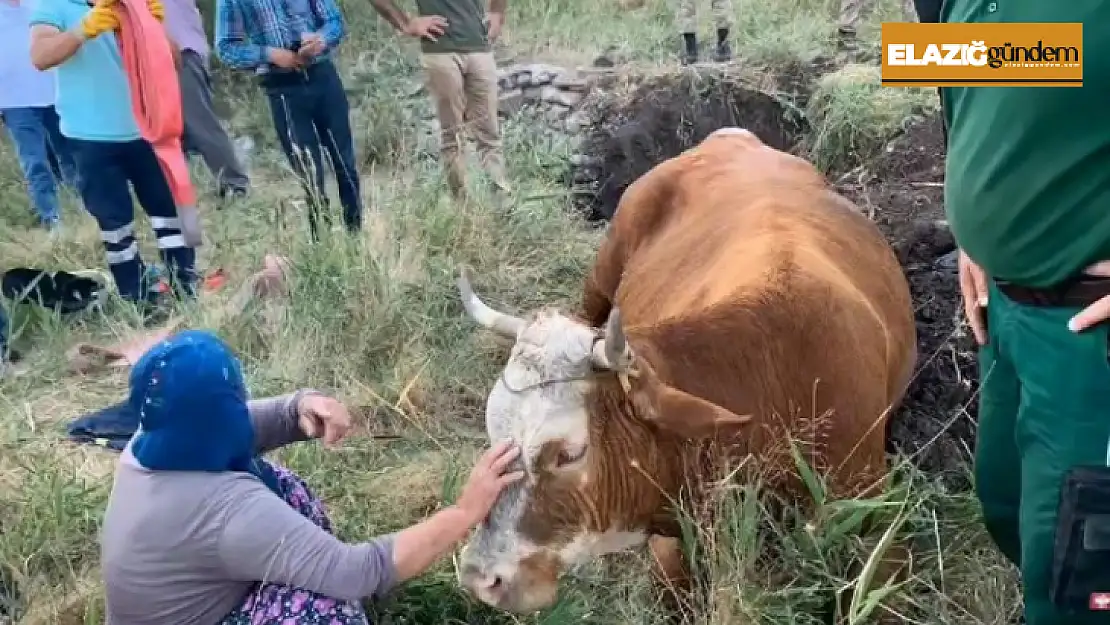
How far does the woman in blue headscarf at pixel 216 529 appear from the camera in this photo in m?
2.55

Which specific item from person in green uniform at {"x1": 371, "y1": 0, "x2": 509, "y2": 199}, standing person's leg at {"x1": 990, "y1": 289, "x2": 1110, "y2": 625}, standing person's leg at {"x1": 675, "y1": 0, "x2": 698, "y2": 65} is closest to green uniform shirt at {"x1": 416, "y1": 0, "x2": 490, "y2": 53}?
person in green uniform at {"x1": 371, "y1": 0, "x2": 509, "y2": 199}

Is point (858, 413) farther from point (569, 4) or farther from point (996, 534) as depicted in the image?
point (569, 4)

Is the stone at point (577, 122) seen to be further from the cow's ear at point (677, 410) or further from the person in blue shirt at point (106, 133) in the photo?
the cow's ear at point (677, 410)

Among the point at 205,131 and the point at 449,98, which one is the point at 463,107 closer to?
the point at 449,98

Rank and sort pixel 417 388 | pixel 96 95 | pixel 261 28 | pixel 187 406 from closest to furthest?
1. pixel 187 406
2. pixel 417 388
3. pixel 96 95
4. pixel 261 28

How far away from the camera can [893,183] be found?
256 inches

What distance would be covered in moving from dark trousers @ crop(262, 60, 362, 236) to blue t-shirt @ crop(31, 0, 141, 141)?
78 cm

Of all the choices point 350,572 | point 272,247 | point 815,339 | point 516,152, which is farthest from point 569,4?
point 350,572

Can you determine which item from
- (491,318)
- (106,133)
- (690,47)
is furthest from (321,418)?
(690,47)

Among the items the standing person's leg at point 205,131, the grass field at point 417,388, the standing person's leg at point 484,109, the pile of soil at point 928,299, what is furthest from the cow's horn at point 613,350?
the standing person's leg at point 205,131

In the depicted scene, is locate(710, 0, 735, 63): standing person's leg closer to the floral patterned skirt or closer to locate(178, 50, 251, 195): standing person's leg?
locate(178, 50, 251, 195): standing person's leg

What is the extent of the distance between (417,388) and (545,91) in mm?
5984

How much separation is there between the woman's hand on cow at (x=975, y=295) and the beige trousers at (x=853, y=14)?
750 cm

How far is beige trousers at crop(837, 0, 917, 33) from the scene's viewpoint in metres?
9.73
